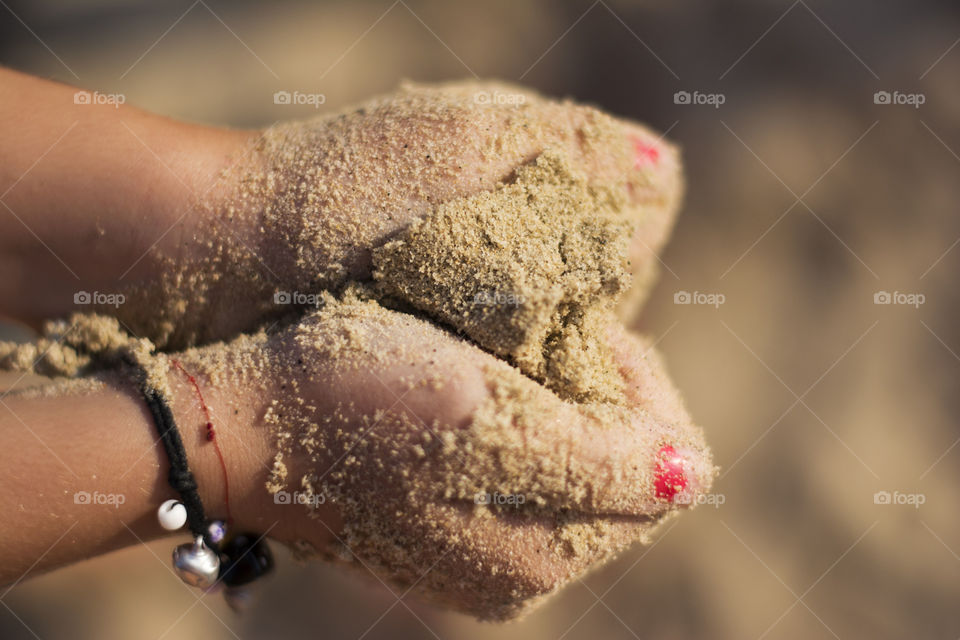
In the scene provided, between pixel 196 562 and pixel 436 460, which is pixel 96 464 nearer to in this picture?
pixel 196 562

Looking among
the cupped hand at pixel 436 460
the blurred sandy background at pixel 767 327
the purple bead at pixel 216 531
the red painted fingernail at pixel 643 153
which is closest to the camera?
the cupped hand at pixel 436 460

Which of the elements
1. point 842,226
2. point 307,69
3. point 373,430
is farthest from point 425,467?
point 307,69

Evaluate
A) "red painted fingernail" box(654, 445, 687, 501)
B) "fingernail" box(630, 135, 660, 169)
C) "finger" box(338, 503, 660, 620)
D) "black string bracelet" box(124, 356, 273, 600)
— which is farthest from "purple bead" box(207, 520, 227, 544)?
"fingernail" box(630, 135, 660, 169)

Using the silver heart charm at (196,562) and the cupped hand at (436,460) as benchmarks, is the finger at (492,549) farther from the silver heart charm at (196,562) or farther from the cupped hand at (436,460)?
the silver heart charm at (196,562)

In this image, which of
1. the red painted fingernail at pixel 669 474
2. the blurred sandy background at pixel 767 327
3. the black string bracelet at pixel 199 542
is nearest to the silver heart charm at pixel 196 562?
the black string bracelet at pixel 199 542

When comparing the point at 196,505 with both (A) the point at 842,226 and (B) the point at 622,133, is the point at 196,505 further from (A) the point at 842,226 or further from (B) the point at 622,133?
(A) the point at 842,226

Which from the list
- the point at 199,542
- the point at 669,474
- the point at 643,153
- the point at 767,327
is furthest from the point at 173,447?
the point at 767,327

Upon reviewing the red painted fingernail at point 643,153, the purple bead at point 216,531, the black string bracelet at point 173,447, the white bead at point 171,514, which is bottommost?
the purple bead at point 216,531
